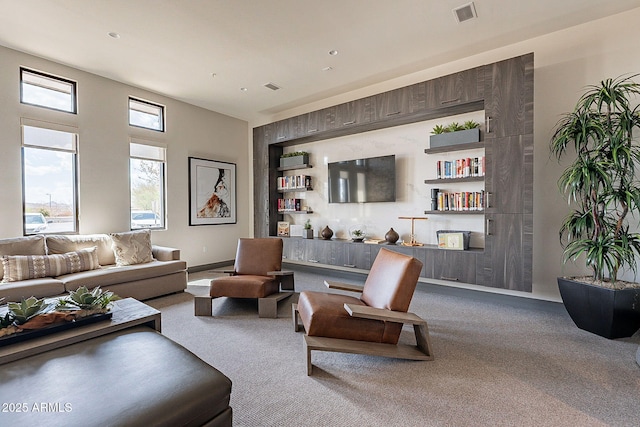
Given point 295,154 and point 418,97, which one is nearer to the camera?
point 418,97

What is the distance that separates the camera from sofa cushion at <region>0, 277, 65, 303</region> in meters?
2.88

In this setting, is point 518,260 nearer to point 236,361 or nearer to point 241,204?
point 236,361

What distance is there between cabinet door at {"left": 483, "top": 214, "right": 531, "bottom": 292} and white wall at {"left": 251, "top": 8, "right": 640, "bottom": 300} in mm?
417

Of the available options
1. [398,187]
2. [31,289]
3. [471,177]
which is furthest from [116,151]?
[471,177]

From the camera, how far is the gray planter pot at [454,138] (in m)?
3.75

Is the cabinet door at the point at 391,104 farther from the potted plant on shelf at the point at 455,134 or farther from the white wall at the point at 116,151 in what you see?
the white wall at the point at 116,151

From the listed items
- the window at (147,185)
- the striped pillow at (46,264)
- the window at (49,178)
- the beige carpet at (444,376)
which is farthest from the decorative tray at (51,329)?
the window at (147,185)

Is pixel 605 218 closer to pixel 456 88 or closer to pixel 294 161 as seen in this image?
pixel 456 88

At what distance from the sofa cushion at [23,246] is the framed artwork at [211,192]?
90.1 inches

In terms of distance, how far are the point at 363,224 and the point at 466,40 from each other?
3.02 m

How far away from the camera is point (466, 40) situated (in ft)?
11.6

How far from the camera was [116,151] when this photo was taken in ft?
15.2

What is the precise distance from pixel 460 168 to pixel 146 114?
17.4 ft

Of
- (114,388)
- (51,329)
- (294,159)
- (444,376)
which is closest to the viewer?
(114,388)
